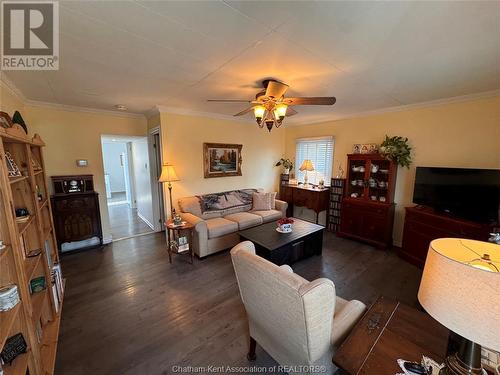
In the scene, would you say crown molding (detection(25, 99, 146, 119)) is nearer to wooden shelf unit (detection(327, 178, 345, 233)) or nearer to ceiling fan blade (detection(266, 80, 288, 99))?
ceiling fan blade (detection(266, 80, 288, 99))

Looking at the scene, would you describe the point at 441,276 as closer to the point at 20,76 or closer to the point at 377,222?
the point at 377,222

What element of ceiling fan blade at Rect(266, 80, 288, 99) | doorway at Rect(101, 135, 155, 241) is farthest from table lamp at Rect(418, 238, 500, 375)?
doorway at Rect(101, 135, 155, 241)

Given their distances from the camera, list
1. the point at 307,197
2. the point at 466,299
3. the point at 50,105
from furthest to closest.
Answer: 1. the point at 307,197
2. the point at 50,105
3. the point at 466,299

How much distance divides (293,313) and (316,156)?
14.1 ft

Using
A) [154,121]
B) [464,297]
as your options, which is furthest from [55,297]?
[464,297]

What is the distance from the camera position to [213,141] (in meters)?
4.36

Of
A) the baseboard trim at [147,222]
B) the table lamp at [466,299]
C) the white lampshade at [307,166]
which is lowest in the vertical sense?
the baseboard trim at [147,222]

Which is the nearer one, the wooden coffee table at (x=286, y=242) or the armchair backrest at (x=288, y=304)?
the armchair backrest at (x=288, y=304)

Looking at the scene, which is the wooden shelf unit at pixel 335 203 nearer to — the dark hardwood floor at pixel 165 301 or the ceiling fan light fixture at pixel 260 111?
the dark hardwood floor at pixel 165 301

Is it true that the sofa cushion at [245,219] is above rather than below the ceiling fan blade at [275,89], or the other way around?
below

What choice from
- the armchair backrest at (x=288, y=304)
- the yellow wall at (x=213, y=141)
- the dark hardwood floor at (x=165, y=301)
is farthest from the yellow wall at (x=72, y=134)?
the armchair backrest at (x=288, y=304)

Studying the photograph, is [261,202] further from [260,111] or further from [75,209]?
[75,209]

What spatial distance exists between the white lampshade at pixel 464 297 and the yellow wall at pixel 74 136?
462 centimetres

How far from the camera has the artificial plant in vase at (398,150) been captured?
3.46 m
